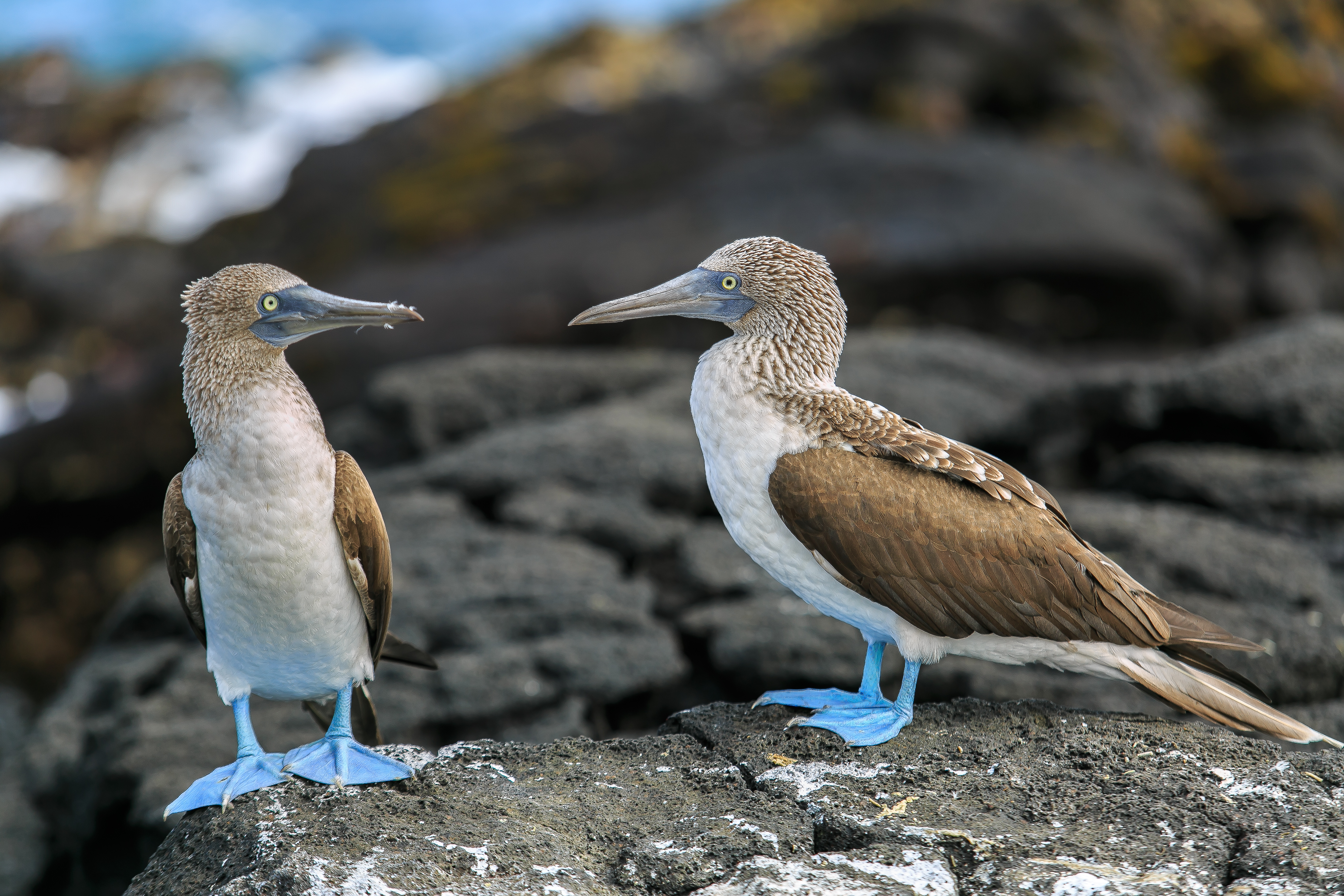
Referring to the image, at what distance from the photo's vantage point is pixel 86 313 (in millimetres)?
14461

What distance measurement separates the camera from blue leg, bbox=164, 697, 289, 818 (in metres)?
3.69

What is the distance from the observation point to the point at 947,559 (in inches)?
156

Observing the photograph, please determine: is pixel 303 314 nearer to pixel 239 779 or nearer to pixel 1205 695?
pixel 239 779

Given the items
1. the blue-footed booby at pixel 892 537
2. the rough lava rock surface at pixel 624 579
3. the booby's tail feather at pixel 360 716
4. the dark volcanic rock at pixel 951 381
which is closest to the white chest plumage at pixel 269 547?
the booby's tail feather at pixel 360 716

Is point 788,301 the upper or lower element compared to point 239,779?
upper

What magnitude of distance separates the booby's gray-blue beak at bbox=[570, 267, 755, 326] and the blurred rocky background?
2175 millimetres

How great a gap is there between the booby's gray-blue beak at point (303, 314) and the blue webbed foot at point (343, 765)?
1379mm

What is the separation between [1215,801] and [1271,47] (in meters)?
15.0

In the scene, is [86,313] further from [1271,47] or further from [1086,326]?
[1271,47]

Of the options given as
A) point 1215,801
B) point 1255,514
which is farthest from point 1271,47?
point 1215,801

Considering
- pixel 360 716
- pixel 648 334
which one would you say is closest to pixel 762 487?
pixel 360 716

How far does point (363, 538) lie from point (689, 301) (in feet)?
4.77

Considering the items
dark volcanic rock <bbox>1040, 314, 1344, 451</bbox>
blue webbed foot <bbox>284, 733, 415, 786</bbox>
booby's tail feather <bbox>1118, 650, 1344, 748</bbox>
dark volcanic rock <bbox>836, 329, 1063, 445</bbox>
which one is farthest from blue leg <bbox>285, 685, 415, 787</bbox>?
dark volcanic rock <bbox>1040, 314, 1344, 451</bbox>

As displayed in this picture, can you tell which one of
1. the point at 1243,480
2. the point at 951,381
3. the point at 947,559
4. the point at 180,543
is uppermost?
the point at 951,381
